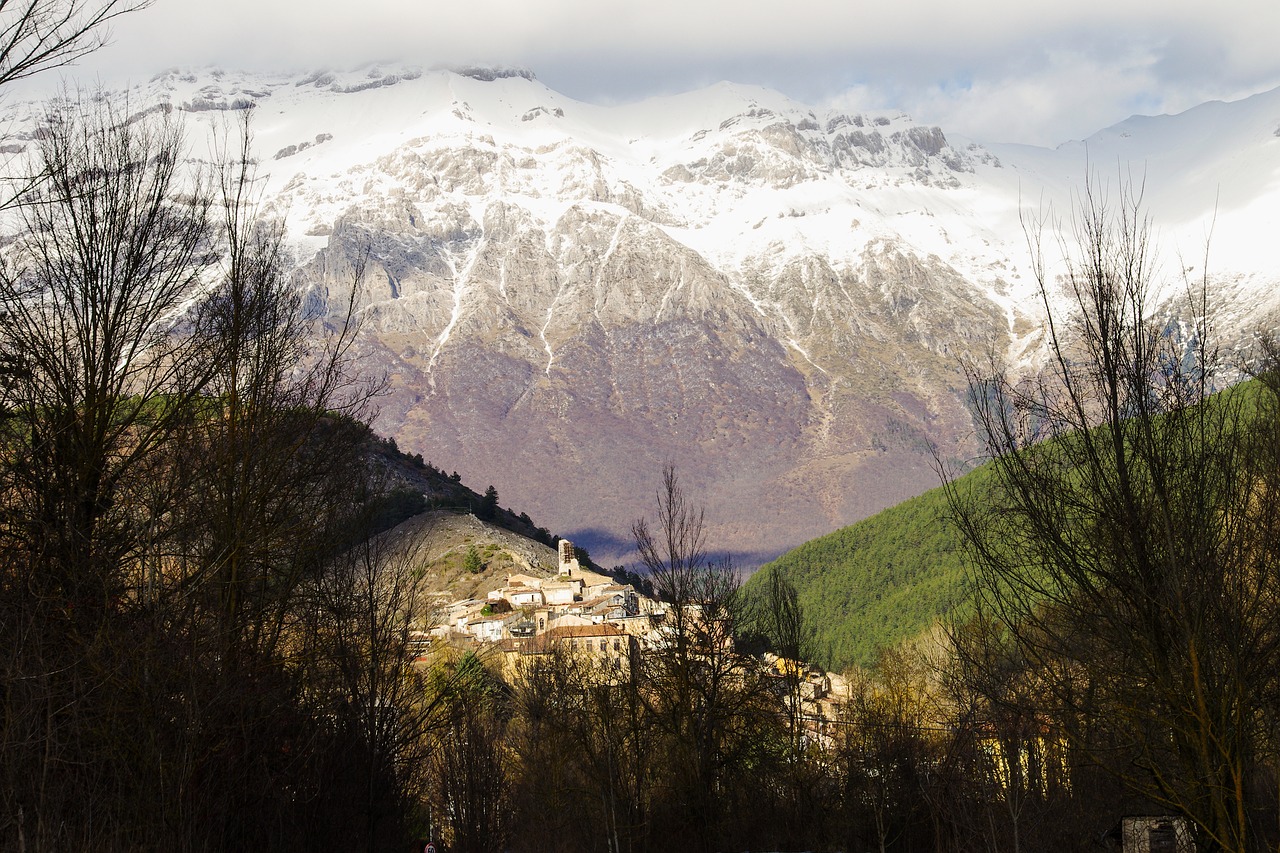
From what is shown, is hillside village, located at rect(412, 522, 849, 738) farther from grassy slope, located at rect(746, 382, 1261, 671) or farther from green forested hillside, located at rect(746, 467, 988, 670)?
green forested hillside, located at rect(746, 467, 988, 670)

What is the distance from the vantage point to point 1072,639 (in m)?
12.6

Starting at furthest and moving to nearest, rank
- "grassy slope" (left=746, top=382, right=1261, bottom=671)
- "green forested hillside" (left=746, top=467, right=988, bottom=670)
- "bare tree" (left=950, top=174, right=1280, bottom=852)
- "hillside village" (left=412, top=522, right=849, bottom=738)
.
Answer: "green forested hillside" (left=746, top=467, right=988, bottom=670) → "grassy slope" (left=746, top=382, right=1261, bottom=671) → "hillside village" (left=412, top=522, right=849, bottom=738) → "bare tree" (left=950, top=174, right=1280, bottom=852)

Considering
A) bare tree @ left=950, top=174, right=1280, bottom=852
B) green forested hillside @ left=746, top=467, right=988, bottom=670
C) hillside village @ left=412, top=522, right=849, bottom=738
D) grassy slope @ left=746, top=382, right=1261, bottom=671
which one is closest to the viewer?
bare tree @ left=950, top=174, right=1280, bottom=852

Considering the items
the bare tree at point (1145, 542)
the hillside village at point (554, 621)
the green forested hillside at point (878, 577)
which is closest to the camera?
the bare tree at point (1145, 542)

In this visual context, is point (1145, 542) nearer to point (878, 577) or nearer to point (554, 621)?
point (554, 621)

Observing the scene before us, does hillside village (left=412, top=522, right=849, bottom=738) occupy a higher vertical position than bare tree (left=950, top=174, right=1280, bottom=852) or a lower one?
higher

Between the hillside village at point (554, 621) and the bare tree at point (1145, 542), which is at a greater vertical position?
the hillside village at point (554, 621)

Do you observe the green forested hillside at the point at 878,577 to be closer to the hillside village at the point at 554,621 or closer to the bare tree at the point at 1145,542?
the hillside village at the point at 554,621

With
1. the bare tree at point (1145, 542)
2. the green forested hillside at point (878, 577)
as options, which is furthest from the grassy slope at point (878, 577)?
the bare tree at point (1145, 542)

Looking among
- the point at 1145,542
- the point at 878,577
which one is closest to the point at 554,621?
the point at 878,577

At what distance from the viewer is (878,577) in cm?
11862

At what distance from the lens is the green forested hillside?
98.2 metres

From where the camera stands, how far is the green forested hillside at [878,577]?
98.2 meters

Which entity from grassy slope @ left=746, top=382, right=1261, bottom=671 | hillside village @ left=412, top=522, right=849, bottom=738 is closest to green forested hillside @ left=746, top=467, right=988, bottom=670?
grassy slope @ left=746, top=382, right=1261, bottom=671
